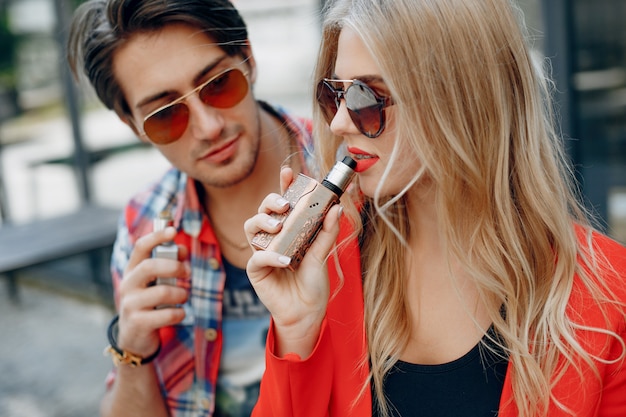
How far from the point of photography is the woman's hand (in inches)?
59.9

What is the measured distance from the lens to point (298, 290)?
5.11 ft

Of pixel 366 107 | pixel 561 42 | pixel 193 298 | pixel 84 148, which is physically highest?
pixel 366 107

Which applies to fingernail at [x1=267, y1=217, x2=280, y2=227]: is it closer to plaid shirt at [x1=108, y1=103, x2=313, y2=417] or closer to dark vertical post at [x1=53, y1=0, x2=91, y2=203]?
plaid shirt at [x1=108, y1=103, x2=313, y2=417]

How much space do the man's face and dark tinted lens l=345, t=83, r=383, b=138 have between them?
0.63 meters

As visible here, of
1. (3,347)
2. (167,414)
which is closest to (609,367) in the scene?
(167,414)

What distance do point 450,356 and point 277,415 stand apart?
0.42m

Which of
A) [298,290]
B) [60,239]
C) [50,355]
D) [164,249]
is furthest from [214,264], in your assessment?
[50,355]

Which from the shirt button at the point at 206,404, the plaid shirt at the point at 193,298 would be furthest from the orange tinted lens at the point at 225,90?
the shirt button at the point at 206,404

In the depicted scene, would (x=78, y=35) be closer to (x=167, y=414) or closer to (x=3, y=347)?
(x=167, y=414)

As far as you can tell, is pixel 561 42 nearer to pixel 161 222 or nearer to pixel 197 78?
pixel 197 78

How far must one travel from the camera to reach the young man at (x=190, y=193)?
2025mm

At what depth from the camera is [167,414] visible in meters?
2.18

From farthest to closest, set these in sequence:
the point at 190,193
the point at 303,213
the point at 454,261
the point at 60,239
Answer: the point at 60,239
the point at 190,193
the point at 454,261
the point at 303,213

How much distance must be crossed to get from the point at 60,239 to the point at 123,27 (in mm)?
2759
